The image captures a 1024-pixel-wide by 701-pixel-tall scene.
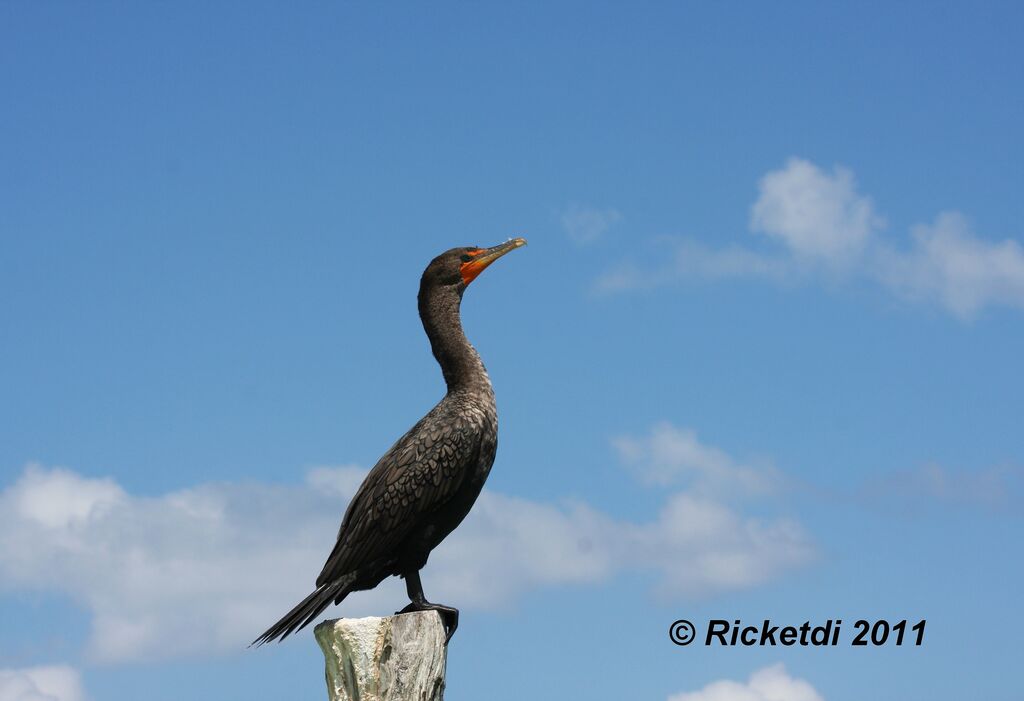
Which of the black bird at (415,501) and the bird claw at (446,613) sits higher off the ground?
the black bird at (415,501)

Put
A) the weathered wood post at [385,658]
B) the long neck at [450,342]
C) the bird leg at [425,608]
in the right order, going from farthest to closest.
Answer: the long neck at [450,342], the bird leg at [425,608], the weathered wood post at [385,658]

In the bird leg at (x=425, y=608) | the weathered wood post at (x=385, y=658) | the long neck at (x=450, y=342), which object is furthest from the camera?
the long neck at (x=450, y=342)

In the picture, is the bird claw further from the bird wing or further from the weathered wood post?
the bird wing

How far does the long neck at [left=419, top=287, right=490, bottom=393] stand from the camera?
734cm

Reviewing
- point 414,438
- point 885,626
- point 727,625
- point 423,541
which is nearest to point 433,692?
point 423,541

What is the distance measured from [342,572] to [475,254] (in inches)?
88.6

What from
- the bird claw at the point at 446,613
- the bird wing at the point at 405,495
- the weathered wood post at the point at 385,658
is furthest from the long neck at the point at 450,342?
the weathered wood post at the point at 385,658

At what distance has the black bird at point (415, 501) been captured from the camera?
272 inches

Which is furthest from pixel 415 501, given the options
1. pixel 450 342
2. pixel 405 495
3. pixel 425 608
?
pixel 450 342

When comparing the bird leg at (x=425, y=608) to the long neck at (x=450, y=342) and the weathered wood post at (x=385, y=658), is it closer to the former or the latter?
the weathered wood post at (x=385, y=658)

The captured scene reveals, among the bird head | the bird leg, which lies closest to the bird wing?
the bird leg

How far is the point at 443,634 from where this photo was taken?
6.66 m

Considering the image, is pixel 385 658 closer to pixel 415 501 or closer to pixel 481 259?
pixel 415 501

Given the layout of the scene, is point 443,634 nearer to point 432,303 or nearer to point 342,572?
point 342,572
